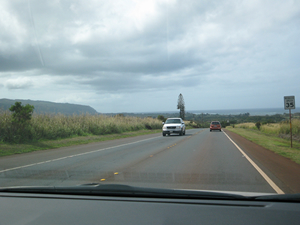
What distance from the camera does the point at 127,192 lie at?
4262 millimetres

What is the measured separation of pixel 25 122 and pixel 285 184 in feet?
55.7

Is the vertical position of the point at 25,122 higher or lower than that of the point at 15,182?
higher

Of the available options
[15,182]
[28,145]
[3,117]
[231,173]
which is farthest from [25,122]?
[231,173]

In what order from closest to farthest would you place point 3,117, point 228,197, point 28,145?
point 228,197, point 28,145, point 3,117

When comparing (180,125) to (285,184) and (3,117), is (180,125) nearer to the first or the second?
(3,117)

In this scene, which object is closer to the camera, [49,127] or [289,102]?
[289,102]

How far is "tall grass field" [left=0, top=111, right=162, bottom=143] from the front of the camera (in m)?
17.8

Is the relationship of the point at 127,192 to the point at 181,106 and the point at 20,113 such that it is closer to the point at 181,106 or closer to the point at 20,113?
the point at 20,113

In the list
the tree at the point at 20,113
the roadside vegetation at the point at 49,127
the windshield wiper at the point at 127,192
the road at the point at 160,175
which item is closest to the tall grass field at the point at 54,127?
the roadside vegetation at the point at 49,127

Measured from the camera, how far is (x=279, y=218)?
131 inches

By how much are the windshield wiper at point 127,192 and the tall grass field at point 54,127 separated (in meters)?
14.3

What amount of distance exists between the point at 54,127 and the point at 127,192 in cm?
1933

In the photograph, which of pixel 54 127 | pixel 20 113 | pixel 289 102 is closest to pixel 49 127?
pixel 54 127

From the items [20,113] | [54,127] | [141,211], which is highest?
[20,113]
